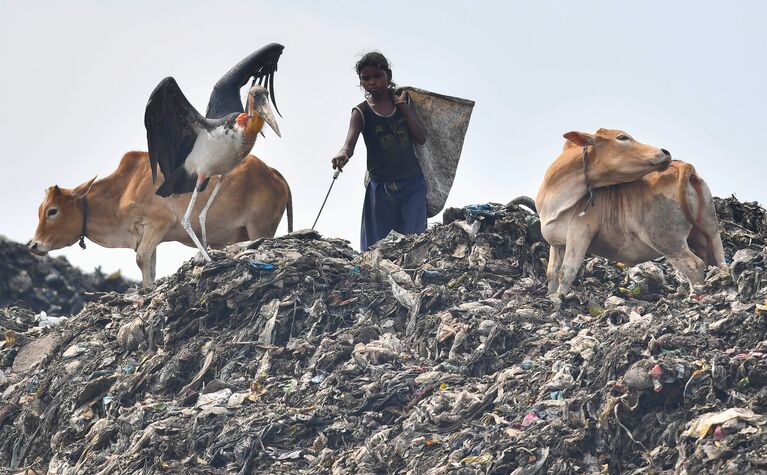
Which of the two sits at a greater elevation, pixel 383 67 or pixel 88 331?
pixel 383 67

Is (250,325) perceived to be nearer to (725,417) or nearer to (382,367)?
(382,367)

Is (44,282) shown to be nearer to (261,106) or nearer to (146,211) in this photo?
(146,211)

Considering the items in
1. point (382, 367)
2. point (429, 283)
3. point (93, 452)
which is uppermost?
point (429, 283)

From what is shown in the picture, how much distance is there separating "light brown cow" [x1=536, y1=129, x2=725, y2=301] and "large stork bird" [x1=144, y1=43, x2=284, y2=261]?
2654 millimetres

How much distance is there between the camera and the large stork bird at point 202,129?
11562 mm

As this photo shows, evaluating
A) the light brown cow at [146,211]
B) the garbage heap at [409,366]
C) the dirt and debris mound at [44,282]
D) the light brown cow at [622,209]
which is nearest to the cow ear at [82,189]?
the light brown cow at [146,211]

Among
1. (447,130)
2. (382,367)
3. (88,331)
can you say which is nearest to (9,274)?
(88,331)

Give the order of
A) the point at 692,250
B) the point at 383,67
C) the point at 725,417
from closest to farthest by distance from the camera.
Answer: the point at 725,417
the point at 692,250
the point at 383,67

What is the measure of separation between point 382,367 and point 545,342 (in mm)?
982

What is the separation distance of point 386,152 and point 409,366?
2385mm

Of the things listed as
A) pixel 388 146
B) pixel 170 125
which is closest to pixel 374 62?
pixel 388 146

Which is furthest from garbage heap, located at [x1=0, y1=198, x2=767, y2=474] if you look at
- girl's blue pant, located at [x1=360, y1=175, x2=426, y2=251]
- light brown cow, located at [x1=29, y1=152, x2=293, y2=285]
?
A: light brown cow, located at [x1=29, y1=152, x2=293, y2=285]

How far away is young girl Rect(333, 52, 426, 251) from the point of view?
1095cm

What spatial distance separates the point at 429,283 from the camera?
1043 cm
